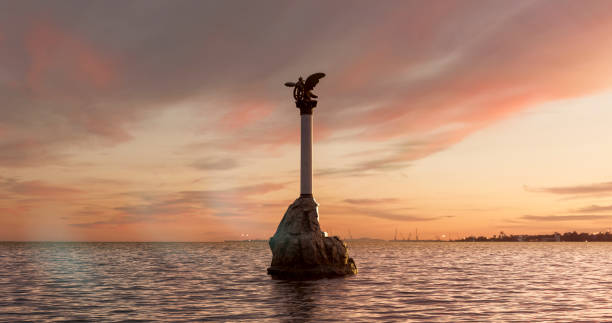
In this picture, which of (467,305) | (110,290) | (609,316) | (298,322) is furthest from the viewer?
(110,290)

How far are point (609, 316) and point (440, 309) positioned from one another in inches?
285

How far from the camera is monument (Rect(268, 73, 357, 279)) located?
43.0 m

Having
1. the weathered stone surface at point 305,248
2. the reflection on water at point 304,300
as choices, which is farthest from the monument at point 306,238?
the reflection on water at point 304,300

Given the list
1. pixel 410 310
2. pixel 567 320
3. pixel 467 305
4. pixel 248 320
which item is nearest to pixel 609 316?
pixel 567 320

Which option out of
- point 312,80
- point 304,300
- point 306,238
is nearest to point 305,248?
point 306,238

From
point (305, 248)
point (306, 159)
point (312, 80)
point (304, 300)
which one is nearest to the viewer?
point (304, 300)

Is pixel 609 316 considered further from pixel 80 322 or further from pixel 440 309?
pixel 80 322

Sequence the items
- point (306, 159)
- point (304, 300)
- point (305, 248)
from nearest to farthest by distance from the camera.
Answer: point (304, 300) → point (305, 248) → point (306, 159)

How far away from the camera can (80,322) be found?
23266 millimetres

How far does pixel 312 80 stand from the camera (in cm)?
4769

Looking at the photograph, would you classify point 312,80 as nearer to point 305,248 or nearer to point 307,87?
point 307,87

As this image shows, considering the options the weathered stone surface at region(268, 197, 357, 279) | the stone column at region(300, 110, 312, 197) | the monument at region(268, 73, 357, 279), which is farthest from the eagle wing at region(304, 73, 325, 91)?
the weathered stone surface at region(268, 197, 357, 279)

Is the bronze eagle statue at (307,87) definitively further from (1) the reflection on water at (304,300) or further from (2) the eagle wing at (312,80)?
(1) the reflection on water at (304,300)

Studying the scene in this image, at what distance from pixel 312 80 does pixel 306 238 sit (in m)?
13.7
